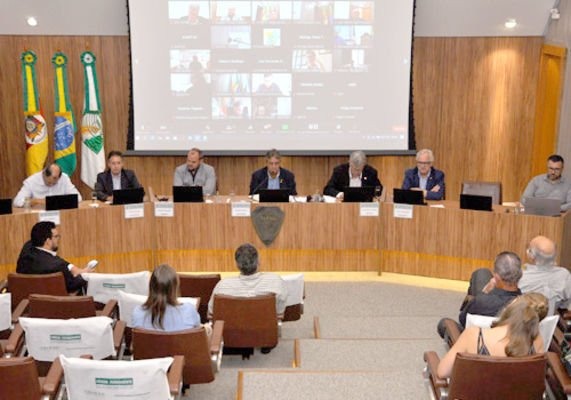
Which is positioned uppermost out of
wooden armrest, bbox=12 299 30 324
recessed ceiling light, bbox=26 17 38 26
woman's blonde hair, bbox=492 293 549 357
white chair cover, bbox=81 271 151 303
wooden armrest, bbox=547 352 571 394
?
recessed ceiling light, bbox=26 17 38 26

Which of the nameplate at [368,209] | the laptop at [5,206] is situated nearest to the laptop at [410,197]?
the nameplate at [368,209]

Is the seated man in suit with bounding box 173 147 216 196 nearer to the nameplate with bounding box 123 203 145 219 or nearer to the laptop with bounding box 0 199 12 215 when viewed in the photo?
the nameplate with bounding box 123 203 145 219

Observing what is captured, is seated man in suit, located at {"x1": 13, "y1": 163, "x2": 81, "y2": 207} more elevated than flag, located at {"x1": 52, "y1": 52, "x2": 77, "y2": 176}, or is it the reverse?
flag, located at {"x1": 52, "y1": 52, "x2": 77, "y2": 176}

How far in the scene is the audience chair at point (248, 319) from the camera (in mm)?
4293

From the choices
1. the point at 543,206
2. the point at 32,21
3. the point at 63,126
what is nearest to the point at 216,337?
the point at 543,206

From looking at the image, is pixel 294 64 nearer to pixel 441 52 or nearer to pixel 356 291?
pixel 441 52

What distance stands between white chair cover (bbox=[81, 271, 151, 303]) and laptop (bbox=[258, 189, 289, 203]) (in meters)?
2.26

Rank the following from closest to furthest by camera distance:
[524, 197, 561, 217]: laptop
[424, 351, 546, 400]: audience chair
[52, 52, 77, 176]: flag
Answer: [424, 351, 546, 400]: audience chair, [524, 197, 561, 217]: laptop, [52, 52, 77, 176]: flag

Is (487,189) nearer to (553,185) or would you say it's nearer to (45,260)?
(553,185)

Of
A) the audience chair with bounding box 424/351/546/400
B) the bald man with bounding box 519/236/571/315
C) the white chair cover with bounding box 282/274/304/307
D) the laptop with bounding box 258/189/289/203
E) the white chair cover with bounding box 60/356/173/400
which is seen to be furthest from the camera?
the laptop with bounding box 258/189/289/203

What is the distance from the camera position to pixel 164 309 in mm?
3857

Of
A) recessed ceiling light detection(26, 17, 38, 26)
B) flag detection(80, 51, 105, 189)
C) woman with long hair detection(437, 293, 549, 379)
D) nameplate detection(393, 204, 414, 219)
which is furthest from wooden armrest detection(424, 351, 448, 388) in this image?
recessed ceiling light detection(26, 17, 38, 26)

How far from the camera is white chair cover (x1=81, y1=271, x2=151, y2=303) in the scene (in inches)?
183

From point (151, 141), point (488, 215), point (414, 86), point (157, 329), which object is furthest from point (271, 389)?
point (414, 86)
